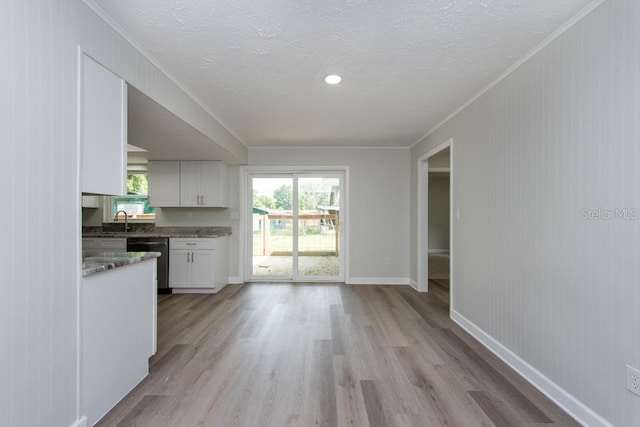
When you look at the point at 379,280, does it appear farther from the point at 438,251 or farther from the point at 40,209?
the point at 438,251

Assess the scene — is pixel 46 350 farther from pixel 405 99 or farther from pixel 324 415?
pixel 405 99

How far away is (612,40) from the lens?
148cm

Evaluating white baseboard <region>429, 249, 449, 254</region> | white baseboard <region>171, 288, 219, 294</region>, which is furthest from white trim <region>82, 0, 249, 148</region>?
white baseboard <region>429, 249, 449, 254</region>

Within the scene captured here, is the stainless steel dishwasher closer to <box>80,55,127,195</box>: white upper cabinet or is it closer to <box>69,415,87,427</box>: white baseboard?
<box>80,55,127,195</box>: white upper cabinet

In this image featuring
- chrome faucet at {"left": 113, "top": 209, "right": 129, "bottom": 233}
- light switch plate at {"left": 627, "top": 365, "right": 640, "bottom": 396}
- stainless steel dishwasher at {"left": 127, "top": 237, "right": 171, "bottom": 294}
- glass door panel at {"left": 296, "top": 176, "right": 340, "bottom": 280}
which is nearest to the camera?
light switch plate at {"left": 627, "top": 365, "right": 640, "bottom": 396}

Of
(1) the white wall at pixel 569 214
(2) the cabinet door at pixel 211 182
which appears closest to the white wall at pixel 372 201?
(2) the cabinet door at pixel 211 182

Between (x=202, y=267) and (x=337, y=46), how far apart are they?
3.58 meters

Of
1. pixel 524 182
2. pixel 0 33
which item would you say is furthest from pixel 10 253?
pixel 524 182

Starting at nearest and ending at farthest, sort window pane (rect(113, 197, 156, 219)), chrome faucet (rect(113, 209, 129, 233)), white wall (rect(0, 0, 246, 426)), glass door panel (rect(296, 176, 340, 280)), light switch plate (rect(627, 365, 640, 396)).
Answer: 1. white wall (rect(0, 0, 246, 426))
2. light switch plate (rect(627, 365, 640, 396))
3. chrome faucet (rect(113, 209, 129, 233))
4. glass door panel (rect(296, 176, 340, 280))
5. window pane (rect(113, 197, 156, 219))

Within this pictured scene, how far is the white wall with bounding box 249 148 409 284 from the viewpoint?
491cm

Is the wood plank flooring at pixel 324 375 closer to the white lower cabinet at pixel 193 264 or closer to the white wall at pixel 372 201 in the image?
the white lower cabinet at pixel 193 264

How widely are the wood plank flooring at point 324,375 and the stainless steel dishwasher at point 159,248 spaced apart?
0.89 meters

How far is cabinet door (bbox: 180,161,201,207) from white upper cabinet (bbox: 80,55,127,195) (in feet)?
9.08

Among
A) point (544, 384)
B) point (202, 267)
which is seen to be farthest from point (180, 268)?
point (544, 384)
